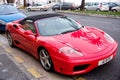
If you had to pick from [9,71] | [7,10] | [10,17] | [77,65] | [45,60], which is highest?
[7,10]

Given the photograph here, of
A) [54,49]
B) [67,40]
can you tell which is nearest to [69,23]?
[67,40]

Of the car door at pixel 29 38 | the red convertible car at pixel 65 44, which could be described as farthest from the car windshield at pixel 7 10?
the car door at pixel 29 38

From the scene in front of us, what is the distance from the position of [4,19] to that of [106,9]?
68.6 ft

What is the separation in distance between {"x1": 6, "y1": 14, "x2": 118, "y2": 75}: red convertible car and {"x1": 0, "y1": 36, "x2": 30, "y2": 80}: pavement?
0.56 metres

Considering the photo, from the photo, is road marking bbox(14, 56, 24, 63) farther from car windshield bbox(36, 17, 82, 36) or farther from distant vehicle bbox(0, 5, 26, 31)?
distant vehicle bbox(0, 5, 26, 31)

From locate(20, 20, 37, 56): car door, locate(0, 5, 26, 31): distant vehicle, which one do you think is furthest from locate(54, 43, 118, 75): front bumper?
locate(0, 5, 26, 31): distant vehicle

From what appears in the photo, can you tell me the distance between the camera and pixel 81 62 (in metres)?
4.42

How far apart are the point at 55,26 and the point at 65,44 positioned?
110cm

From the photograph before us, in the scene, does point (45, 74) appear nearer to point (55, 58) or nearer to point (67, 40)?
point (55, 58)

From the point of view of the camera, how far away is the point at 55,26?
584cm

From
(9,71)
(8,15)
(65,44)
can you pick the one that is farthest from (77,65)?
(8,15)

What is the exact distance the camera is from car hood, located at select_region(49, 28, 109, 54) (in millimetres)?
4737

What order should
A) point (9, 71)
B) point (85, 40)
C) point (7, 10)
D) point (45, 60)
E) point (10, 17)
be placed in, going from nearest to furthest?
1. point (85, 40)
2. point (45, 60)
3. point (9, 71)
4. point (10, 17)
5. point (7, 10)

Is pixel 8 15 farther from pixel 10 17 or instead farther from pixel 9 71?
pixel 9 71
